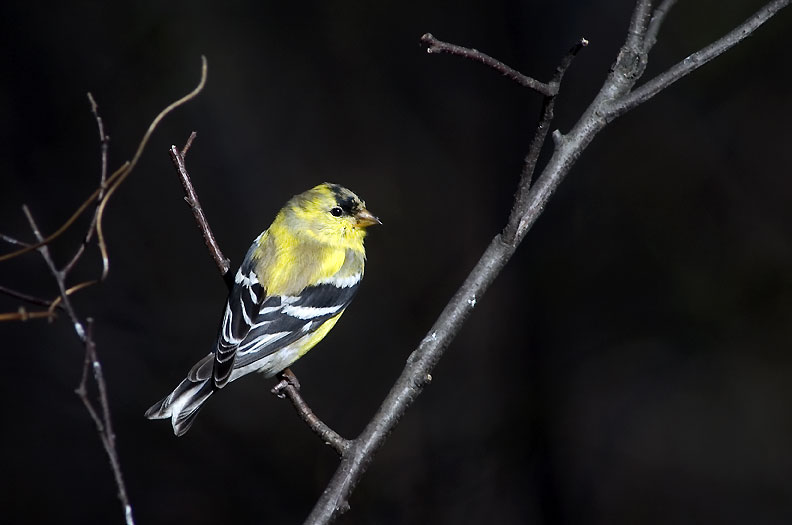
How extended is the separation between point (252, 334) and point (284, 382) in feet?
1.38

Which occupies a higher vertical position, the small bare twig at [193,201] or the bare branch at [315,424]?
the small bare twig at [193,201]

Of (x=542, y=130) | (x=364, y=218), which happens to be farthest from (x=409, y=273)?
(x=542, y=130)

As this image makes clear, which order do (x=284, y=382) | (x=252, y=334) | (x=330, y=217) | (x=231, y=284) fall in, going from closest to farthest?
1. (x=284, y=382)
2. (x=252, y=334)
3. (x=231, y=284)
4. (x=330, y=217)

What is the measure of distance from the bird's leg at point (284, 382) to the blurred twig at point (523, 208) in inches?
19.2

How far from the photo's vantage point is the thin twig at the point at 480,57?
1734 mm

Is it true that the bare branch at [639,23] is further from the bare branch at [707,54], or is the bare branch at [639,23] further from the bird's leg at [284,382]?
the bird's leg at [284,382]

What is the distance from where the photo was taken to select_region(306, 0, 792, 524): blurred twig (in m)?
2.07

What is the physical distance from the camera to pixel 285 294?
3123 millimetres

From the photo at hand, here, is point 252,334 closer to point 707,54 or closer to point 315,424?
point 315,424

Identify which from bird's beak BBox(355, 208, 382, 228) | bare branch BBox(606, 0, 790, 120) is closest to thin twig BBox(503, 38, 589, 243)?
bare branch BBox(606, 0, 790, 120)

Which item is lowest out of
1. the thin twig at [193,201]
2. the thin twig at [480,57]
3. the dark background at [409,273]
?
the dark background at [409,273]

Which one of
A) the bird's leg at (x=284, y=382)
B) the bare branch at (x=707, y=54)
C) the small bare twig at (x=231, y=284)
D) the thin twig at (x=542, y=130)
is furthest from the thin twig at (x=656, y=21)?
the bird's leg at (x=284, y=382)

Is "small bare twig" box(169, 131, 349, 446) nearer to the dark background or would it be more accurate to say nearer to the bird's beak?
the bird's beak

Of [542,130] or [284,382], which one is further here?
[284,382]
